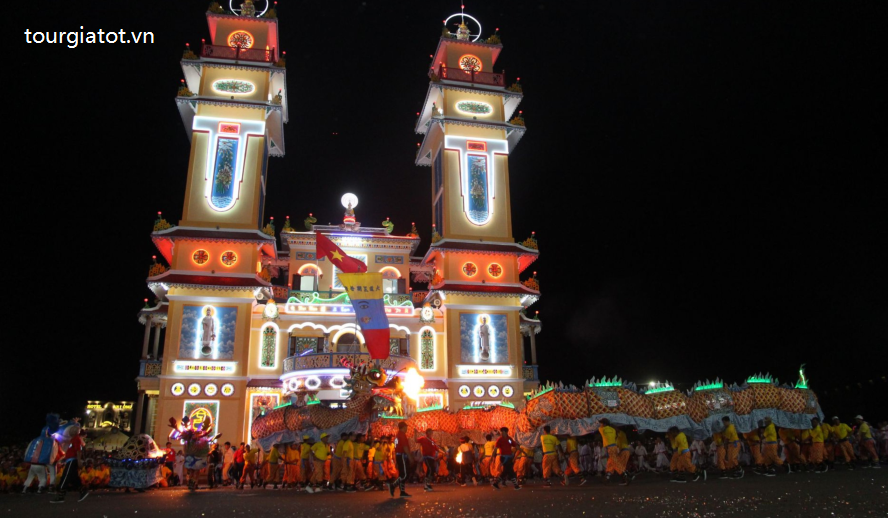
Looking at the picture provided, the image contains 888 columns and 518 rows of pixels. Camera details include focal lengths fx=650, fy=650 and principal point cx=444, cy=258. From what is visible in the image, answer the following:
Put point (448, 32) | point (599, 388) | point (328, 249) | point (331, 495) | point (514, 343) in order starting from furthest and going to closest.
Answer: point (448, 32) < point (514, 343) < point (328, 249) < point (599, 388) < point (331, 495)

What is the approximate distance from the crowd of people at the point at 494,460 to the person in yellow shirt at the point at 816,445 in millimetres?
23

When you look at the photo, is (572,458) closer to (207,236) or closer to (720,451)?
(720,451)

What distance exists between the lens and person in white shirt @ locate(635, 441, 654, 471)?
20547 millimetres

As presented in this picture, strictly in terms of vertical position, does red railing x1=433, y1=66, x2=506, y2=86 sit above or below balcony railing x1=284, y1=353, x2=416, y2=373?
above

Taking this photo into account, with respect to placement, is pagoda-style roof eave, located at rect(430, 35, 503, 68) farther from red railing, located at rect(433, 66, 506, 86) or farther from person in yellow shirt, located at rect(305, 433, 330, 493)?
person in yellow shirt, located at rect(305, 433, 330, 493)

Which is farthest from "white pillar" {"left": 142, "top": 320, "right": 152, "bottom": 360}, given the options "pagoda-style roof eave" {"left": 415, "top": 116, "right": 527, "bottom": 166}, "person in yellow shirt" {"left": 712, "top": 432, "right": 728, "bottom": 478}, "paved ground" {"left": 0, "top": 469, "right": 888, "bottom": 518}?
"person in yellow shirt" {"left": 712, "top": 432, "right": 728, "bottom": 478}

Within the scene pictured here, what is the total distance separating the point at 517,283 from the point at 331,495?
57.9 ft

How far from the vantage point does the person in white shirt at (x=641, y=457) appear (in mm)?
20547

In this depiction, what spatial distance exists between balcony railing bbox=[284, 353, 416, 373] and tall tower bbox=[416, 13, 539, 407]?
275 cm

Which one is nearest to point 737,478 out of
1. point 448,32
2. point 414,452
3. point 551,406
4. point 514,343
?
point 551,406

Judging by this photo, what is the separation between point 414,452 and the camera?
58.0 ft

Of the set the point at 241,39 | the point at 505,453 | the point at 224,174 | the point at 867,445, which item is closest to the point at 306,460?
the point at 505,453

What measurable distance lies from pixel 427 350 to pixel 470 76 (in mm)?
14320

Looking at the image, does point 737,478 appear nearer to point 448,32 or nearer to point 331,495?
point 331,495
